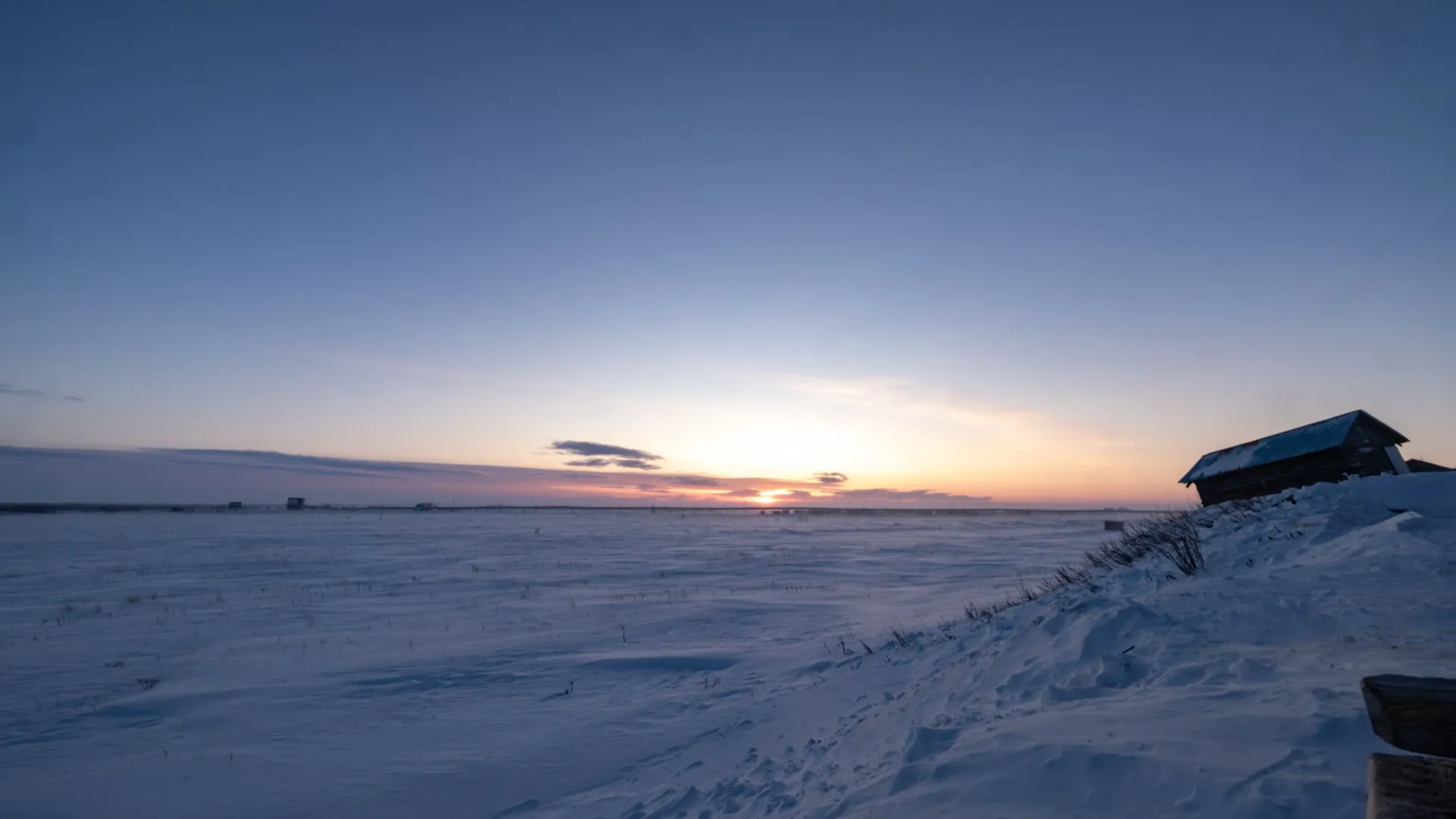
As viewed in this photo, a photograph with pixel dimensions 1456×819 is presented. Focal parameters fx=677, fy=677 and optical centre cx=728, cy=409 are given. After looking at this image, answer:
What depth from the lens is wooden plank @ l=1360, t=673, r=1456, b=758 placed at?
5.90 ft

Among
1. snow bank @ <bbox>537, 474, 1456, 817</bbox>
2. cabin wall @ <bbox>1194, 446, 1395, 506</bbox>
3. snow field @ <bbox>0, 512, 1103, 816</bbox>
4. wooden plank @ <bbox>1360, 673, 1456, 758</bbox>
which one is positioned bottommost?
snow field @ <bbox>0, 512, 1103, 816</bbox>

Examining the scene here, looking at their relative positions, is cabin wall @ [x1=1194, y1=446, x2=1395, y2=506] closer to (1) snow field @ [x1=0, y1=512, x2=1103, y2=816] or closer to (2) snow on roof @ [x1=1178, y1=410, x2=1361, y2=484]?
(2) snow on roof @ [x1=1178, y1=410, x2=1361, y2=484]

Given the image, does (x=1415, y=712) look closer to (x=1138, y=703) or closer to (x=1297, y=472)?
(x=1138, y=703)

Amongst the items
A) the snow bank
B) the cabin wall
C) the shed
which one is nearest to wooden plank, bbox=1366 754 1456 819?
the snow bank

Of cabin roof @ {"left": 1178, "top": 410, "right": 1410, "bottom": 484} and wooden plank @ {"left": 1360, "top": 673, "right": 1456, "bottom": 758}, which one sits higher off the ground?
cabin roof @ {"left": 1178, "top": 410, "right": 1410, "bottom": 484}

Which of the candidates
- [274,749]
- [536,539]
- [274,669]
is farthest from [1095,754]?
[536,539]

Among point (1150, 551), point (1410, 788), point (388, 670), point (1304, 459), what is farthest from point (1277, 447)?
point (388, 670)

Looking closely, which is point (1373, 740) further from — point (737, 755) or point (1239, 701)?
point (737, 755)

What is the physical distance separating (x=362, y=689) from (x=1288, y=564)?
1374cm

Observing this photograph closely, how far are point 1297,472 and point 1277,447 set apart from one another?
1.03m

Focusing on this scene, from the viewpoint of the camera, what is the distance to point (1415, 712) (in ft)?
6.08

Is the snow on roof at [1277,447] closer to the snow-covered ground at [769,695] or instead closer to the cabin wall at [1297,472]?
the cabin wall at [1297,472]

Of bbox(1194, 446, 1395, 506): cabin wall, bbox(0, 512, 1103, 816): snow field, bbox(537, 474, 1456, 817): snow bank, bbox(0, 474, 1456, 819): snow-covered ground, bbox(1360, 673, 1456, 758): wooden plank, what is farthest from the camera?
bbox(1194, 446, 1395, 506): cabin wall

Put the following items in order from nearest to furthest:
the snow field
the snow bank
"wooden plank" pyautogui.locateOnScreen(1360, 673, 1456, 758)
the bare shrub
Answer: "wooden plank" pyautogui.locateOnScreen(1360, 673, 1456, 758) < the snow bank < the snow field < the bare shrub
